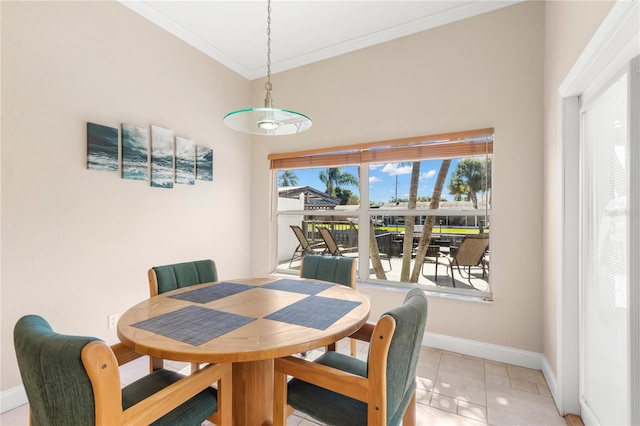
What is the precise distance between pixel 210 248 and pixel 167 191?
2.63ft

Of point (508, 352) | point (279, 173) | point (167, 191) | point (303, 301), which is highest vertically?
point (279, 173)

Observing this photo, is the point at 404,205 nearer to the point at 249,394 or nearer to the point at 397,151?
the point at 397,151

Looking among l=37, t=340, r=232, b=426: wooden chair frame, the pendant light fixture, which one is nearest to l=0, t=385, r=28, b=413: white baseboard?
l=37, t=340, r=232, b=426: wooden chair frame

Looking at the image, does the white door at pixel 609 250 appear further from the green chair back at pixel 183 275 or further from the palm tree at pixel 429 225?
the green chair back at pixel 183 275

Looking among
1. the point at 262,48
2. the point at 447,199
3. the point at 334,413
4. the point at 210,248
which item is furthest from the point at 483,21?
the point at 210,248

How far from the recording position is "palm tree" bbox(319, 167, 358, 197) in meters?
3.38

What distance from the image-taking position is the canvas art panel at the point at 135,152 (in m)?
2.50

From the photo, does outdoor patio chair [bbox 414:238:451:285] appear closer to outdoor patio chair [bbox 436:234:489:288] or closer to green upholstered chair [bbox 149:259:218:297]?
outdoor patio chair [bbox 436:234:489:288]

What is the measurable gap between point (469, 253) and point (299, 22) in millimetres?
2697

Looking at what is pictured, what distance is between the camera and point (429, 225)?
117 inches

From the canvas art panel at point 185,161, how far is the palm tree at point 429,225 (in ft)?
7.95

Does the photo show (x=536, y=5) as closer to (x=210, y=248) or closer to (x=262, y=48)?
(x=262, y=48)

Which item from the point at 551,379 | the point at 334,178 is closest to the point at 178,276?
the point at 334,178

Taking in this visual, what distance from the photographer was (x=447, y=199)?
2.86 meters
